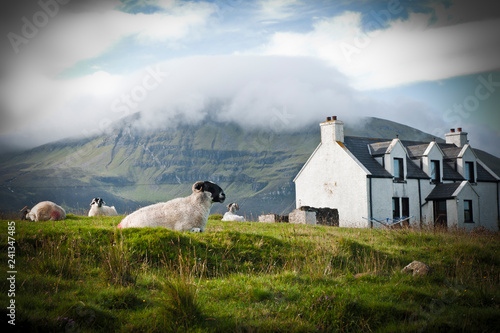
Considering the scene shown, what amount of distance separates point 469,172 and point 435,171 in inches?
218

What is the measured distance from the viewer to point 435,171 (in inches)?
1737

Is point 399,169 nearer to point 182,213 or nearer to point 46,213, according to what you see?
point 182,213

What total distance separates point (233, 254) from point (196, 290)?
151 inches

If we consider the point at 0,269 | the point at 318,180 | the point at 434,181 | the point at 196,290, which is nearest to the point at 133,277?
the point at 196,290

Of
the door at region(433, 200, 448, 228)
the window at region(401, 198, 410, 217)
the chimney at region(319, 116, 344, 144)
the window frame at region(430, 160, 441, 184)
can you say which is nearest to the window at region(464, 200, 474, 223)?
the door at region(433, 200, 448, 228)

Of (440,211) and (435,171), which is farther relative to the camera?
(435,171)

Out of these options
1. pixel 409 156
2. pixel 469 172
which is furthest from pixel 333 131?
pixel 469 172

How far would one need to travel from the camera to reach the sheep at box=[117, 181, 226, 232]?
48.6ft

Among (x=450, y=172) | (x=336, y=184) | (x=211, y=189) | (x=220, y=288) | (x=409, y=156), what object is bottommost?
(x=220, y=288)

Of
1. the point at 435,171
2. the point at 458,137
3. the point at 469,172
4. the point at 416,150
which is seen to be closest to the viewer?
the point at 435,171

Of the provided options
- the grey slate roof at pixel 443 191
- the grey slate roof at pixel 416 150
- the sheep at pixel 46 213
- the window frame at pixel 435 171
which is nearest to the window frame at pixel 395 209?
the grey slate roof at pixel 443 191

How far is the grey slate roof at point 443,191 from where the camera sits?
40844mm

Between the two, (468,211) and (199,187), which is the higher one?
(199,187)

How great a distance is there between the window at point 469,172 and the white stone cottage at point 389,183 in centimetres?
3
